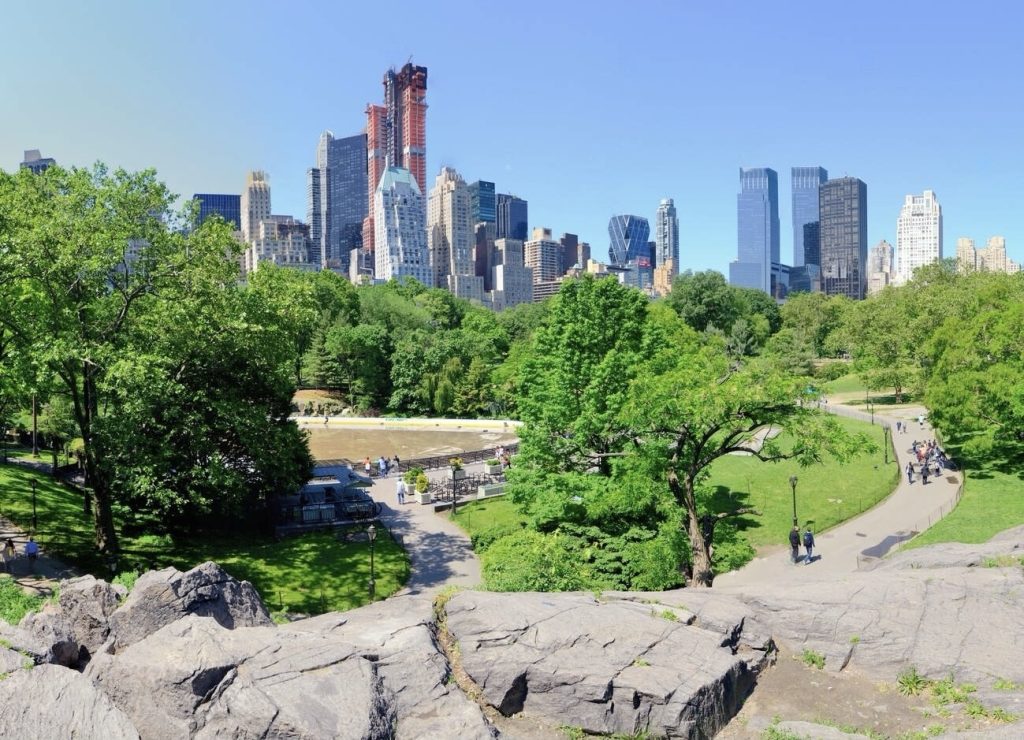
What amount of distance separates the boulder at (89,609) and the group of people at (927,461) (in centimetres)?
3529

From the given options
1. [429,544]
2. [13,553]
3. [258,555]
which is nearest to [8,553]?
[13,553]

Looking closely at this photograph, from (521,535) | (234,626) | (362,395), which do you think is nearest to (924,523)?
(521,535)

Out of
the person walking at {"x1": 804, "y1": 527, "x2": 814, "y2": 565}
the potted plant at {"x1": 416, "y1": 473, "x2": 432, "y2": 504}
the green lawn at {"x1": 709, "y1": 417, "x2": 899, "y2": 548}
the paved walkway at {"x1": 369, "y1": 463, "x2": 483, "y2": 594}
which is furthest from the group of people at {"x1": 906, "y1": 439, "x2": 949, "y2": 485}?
the potted plant at {"x1": 416, "y1": 473, "x2": 432, "y2": 504}

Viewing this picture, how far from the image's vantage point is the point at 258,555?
1036 inches

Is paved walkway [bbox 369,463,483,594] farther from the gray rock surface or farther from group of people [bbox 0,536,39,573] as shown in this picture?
the gray rock surface

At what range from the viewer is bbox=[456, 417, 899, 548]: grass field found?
30281 mm

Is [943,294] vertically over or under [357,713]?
over

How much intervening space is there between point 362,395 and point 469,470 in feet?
108

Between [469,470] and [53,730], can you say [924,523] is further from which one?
[53,730]

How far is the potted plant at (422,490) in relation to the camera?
118 feet

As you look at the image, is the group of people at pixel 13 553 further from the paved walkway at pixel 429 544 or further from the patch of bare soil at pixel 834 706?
the patch of bare soil at pixel 834 706

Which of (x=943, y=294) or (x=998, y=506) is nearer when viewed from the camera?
(x=998, y=506)

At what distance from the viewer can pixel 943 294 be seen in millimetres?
57031

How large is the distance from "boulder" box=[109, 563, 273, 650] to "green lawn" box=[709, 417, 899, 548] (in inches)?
808
